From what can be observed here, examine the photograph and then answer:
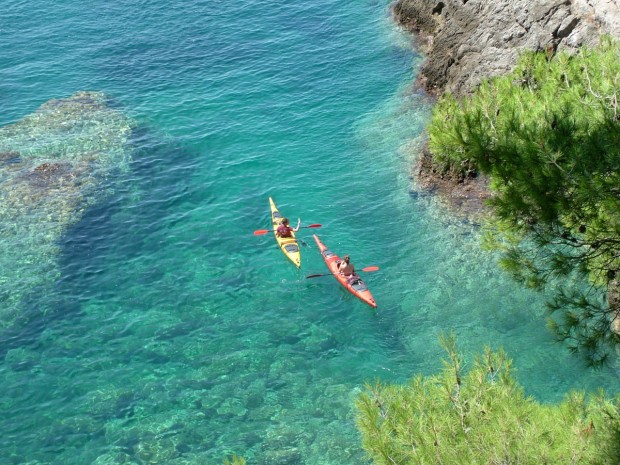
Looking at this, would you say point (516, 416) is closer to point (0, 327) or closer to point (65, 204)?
point (0, 327)

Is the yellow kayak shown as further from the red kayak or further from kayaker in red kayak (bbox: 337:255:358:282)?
kayaker in red kayak (bbox: 337:255:358:282)

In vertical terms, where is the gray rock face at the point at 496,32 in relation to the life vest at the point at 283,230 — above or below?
above

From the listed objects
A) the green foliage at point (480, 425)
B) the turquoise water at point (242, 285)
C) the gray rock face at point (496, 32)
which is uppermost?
the gray rock face at point (496, 32)

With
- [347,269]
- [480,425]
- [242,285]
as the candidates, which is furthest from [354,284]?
[480,425]

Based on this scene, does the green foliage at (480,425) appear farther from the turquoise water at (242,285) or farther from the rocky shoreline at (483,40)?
the rocky shoreline at (483,40)

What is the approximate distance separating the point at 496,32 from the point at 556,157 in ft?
63.9

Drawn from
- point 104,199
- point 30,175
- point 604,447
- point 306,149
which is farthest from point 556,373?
point 30,175

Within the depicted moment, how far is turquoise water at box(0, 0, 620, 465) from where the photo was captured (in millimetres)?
18203

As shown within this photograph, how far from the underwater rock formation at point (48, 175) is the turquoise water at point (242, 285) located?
0.27 metres

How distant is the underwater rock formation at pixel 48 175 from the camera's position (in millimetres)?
23344

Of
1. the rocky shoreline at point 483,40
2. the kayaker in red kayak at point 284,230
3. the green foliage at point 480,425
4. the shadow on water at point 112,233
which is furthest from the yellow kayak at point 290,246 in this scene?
the green foliage at point 480,425

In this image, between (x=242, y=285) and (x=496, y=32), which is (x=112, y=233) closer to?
(x=242, y=285)

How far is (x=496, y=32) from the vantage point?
28047mm

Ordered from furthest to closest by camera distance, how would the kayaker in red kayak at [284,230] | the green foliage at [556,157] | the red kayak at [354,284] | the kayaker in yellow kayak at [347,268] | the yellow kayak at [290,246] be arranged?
the kayaker in red kayak at [284,230], the yellow kayak at [290,246], the kayaker in yellow kayak at [347,268], the red kayak at [354,284], the green foliage at [556,157]
